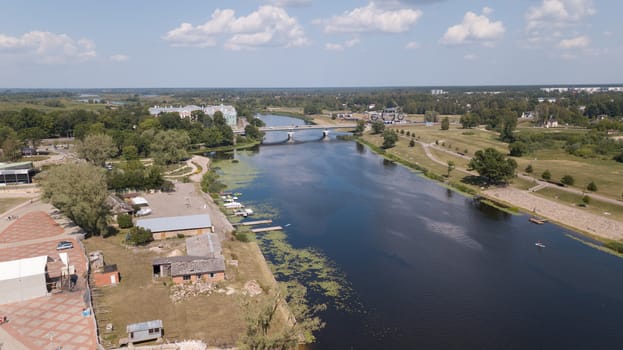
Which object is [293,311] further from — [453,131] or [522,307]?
[453,131]

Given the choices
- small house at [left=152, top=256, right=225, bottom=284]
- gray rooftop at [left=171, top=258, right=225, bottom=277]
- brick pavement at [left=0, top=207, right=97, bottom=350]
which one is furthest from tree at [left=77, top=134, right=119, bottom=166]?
gray rooftop at [left=171, top=258, right=225, bottom=277]

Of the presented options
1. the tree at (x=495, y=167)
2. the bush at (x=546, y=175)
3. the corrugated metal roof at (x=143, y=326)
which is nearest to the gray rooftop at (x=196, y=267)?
the corrugated metal roof at (x=143, y=326)

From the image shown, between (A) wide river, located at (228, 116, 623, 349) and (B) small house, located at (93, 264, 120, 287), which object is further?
(B) small house, located at (93, 264, 120, 287)

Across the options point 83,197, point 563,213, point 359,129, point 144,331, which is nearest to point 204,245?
point 144,331

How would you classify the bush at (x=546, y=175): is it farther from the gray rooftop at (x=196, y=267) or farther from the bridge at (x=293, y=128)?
the bridge at (x=293, y=128)

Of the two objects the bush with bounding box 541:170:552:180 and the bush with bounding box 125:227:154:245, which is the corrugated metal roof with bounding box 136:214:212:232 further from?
the bush with bounding box 541:170:552:180

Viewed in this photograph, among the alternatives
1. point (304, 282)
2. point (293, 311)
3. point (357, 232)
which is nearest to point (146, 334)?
point (293, 311)
